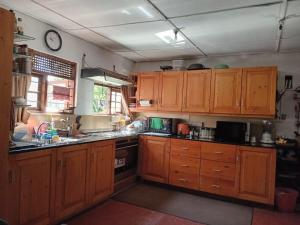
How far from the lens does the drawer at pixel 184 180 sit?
3.69m

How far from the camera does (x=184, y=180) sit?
3.76m

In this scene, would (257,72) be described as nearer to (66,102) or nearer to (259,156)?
(259,156)

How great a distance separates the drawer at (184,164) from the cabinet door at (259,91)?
111 cm

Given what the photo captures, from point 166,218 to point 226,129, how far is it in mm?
1787

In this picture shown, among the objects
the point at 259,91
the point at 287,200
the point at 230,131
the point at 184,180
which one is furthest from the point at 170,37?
the point at 287,200

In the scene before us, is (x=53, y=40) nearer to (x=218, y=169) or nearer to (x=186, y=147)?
(x=186, y=147)

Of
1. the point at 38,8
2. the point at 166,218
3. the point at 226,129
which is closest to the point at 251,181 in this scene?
the point at 226,129

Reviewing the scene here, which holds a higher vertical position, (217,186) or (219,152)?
(219,152)

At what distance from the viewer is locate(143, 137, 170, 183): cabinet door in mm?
3922

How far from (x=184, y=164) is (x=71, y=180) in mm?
1843

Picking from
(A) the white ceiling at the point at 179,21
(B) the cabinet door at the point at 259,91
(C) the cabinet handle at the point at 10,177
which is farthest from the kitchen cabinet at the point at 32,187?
(B) the cabinet door at the point at 259,91

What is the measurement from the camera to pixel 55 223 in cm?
247

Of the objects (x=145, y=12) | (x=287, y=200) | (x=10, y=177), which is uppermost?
(x=145, y=12)

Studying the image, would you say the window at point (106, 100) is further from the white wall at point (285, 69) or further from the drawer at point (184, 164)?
the white wall at point (285, 69)
